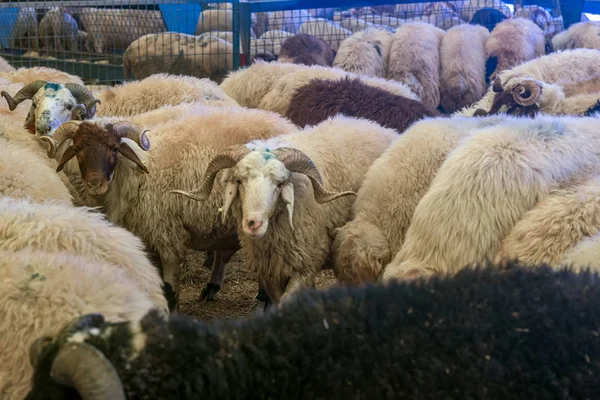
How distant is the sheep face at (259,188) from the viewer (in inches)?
183

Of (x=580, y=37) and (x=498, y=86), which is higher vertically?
(x=580, y=37)

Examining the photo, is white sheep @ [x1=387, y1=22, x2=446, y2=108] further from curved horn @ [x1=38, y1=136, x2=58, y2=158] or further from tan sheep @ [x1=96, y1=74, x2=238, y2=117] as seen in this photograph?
curved horn @ [x1=38, y1=136, x2=58, y2=158]

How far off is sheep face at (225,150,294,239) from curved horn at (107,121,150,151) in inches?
36.5

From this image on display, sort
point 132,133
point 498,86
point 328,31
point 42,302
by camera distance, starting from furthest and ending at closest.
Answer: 1. point 328,31
2. point 498,86
3. point 132,133
4. point 42,302

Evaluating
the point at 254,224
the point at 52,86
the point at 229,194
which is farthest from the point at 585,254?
the point at 52,86

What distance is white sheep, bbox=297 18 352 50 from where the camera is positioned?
1214cm

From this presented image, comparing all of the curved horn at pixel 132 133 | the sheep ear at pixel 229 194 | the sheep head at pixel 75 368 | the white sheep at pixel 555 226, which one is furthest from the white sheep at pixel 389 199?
the sheep head at pixel 75 368

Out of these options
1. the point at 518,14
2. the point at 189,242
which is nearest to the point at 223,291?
the point at 189,242

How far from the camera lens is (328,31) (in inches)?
494

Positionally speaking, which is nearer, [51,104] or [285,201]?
[285,201]

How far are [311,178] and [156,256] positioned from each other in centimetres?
146

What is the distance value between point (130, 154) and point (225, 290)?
1.80m

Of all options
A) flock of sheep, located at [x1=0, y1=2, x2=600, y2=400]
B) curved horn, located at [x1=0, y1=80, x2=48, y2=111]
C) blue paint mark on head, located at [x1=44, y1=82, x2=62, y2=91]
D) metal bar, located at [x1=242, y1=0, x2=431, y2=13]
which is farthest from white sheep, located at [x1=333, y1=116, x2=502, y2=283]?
metal bar, located at [x1=242, y1=0, x2=431, y2=13]

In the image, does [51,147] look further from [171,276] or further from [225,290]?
[225,290]
